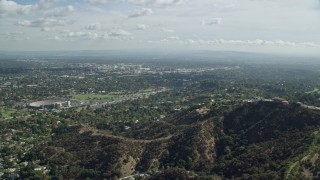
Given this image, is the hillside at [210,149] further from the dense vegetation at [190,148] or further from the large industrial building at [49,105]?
the large industrial building at [49,105]

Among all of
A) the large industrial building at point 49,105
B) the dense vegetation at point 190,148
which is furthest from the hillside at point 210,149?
the large industrial building at point 49,105

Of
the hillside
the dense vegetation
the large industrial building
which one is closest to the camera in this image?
the hillside

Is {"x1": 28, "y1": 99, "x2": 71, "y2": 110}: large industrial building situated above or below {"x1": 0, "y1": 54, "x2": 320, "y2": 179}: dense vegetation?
below

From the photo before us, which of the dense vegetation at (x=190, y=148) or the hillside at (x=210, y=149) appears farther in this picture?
the dense vegetation at (x=190, y=148)

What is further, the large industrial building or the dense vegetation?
the large industrial building

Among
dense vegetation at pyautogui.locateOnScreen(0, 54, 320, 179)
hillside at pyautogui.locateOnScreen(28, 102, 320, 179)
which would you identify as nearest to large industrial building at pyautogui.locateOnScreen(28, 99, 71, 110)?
dense vegetation at pyautogui.locateOnScreen(0, 54, 320, 179)

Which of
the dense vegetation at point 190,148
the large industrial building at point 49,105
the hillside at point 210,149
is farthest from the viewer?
the large industrial building at point 49,105

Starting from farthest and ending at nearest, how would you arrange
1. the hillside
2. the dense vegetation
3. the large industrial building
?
the large industrial building < the dense vegetation < the hillside

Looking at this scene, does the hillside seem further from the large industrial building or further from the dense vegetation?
the large industrial building

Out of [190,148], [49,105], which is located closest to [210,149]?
[190,148]
